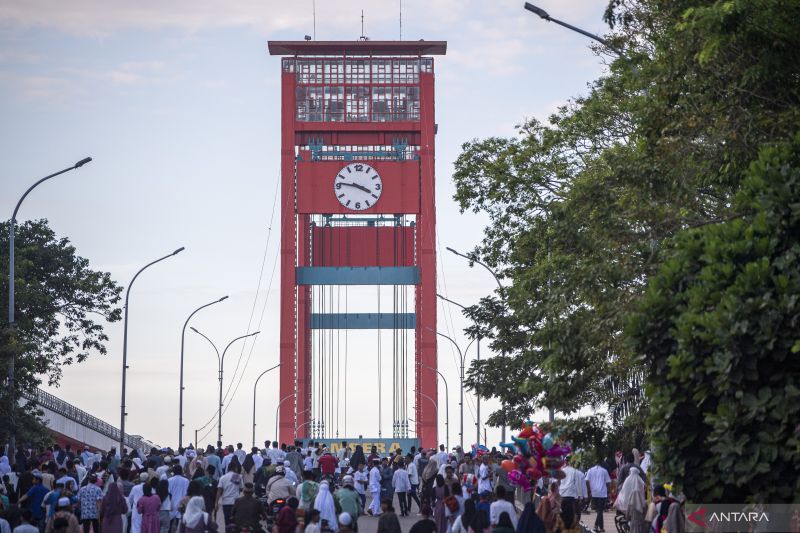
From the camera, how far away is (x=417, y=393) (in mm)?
60031

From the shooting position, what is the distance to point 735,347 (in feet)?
47.2

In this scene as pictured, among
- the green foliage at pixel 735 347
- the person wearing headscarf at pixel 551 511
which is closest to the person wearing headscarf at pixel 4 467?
the person wearing headscarf at pixel 551 511

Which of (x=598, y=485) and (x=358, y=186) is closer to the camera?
(x=598, y=485)

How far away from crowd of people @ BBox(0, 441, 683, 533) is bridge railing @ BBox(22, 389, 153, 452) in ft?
76.5

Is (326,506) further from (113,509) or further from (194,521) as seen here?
(113,509)

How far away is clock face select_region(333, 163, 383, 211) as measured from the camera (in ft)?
191

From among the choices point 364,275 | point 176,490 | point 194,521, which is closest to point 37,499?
point 176,490

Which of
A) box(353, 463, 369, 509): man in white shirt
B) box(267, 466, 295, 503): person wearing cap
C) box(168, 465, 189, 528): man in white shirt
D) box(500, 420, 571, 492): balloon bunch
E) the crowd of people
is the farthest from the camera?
box(353, 463, 369, 509): man in white shirt

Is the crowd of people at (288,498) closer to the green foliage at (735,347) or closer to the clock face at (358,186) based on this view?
the green foliage at (735,347)

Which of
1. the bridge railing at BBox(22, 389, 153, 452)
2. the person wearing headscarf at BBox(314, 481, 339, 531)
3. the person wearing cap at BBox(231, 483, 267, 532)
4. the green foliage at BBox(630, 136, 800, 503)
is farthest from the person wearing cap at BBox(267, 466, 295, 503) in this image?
the bridge railing at BBox(22, 389, 153, 452)

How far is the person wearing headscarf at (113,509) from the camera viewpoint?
22.8 m

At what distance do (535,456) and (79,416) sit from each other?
46542 millimetres

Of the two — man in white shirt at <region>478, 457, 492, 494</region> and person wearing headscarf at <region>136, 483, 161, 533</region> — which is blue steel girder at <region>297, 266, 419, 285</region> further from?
person wearing headscarf at <region>136, 483, 161, 533</region>

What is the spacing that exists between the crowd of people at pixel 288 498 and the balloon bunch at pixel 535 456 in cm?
55
